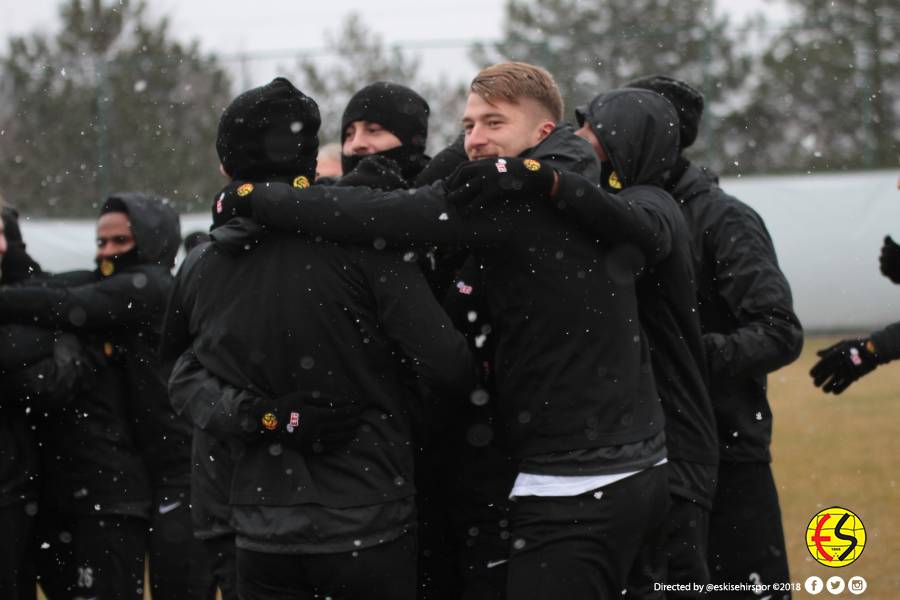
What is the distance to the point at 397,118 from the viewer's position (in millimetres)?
4480

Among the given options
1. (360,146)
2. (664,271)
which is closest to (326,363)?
(664,271)

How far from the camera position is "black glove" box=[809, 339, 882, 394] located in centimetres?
466

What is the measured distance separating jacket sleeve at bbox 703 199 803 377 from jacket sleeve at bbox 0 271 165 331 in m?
2.28

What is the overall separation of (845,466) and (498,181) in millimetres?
Answer: 6960

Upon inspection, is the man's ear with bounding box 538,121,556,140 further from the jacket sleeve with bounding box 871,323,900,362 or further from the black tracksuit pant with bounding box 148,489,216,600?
the black tracksuit pant with bounding box 148,489,216,600

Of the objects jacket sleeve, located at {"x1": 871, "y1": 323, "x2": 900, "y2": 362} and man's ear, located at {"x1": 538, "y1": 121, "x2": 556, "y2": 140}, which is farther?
jacket sleeve, located at {"x1": 871, "y1": 323, "x2": 900, "y2": 362}

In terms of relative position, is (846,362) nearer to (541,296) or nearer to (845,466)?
(541,296)

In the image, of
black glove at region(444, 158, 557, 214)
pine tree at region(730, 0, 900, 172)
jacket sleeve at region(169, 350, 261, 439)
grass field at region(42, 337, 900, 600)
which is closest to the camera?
black glove at region(444, 158, 557, 214)

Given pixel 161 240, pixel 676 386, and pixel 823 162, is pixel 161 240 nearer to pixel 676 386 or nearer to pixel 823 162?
pixel 676 386

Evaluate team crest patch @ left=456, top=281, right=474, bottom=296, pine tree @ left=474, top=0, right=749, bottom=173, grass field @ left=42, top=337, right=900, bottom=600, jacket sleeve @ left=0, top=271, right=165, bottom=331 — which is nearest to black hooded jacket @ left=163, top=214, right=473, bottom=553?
team crest patch @ left=456, top=281, right=474, bottom=296

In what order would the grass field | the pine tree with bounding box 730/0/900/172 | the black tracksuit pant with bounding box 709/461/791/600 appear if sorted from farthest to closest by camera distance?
1. the pine tree with bounding box 730/0/900/172
2. the grass field
3. the black tracksuit pant with bounding box 709/461/791/600

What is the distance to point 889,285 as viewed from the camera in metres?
18.3

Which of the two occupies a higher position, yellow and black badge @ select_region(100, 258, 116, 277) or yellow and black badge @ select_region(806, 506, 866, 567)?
yellow and black badge @ select_region(100, 258, 116, 277)

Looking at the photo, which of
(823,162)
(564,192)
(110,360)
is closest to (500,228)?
(564,192)
